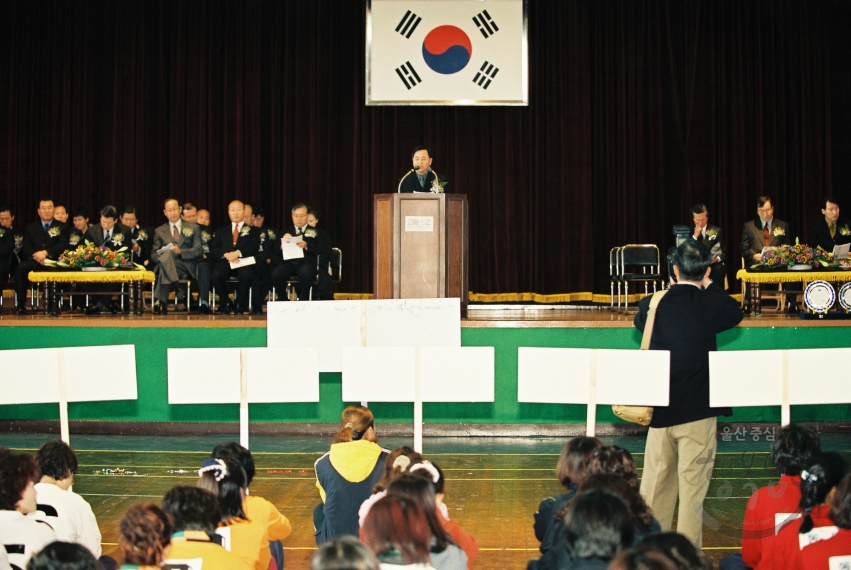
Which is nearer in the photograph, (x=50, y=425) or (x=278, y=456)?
(x=278, y=456)

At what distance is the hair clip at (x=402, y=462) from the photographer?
3.71 metres

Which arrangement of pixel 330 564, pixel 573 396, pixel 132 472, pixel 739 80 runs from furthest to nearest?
1. pixel 739 80
2. pixel 132 472
3. pixel 573 396
4. pixel 330 564

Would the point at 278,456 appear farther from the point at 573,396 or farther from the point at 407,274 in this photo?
the point at 573,396

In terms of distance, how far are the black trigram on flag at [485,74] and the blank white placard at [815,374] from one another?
7.77 m

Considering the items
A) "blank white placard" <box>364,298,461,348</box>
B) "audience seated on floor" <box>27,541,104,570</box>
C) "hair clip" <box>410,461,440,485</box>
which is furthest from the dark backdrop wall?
"audience seated on floor" <box>27,541,104,570</box>

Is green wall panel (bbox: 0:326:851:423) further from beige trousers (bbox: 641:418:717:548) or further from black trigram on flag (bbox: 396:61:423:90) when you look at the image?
black trigram on flag (bbox: 396:61:423:90)

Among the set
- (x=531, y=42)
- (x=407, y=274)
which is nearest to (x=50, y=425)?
(x=407, y=274)

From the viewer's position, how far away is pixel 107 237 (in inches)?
405

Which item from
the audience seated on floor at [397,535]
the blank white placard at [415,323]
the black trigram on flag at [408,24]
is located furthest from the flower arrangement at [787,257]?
the audience seated on floor at [397,535]

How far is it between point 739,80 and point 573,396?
28.0ft

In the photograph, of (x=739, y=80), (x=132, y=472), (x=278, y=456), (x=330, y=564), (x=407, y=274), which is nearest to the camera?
(x=330, y=564)

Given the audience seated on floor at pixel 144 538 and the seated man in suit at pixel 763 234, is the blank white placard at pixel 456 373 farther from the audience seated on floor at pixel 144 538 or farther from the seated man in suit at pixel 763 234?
the seated man in suit at pixel 763 234

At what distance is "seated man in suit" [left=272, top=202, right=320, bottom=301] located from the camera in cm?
984

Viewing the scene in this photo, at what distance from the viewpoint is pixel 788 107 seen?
495 inches
